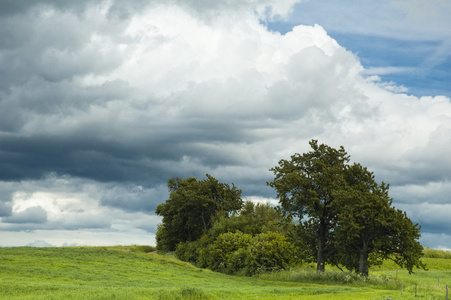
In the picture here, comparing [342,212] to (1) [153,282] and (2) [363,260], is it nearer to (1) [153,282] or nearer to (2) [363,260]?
(2) [363,260]

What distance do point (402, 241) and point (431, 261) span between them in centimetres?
5160

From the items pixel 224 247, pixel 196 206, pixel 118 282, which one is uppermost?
pixel 196 206

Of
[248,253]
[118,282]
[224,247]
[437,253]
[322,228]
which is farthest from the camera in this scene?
[437,253]

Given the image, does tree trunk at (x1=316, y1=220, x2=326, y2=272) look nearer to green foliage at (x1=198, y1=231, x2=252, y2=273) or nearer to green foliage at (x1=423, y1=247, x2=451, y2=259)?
green foliage at (x1=198, y1=231, x2=252, y2=273)

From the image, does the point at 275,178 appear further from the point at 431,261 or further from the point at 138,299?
the point at 431,261

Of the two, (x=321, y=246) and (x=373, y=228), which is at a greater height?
(x=373, y=228)

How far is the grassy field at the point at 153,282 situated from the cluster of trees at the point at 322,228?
4.05 m

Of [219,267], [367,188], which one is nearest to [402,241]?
[367,188]

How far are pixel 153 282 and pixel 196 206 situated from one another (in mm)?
53990

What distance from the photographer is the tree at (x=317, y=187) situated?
66.0m

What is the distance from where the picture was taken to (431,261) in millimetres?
102188

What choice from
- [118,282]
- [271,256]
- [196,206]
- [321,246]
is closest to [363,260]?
[321,246]

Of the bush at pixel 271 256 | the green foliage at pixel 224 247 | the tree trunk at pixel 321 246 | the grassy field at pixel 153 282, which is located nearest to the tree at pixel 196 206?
the green foliage at pixel 224 247

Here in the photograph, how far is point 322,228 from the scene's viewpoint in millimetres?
67812
